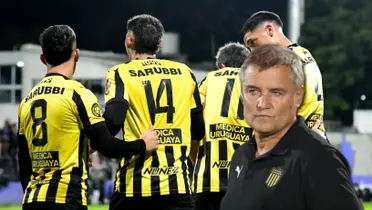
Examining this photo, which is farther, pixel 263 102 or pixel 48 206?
pixel 48 206

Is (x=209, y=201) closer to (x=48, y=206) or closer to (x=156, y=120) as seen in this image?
(x=156, y=120)

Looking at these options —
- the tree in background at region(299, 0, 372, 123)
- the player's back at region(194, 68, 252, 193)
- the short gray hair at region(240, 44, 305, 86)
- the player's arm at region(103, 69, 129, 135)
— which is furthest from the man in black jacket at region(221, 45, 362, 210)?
the tree in background at region(299, 0, 372, 123)

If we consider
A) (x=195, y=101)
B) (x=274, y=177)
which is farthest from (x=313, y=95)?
(x=274, y=177)

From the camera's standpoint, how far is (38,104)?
5078 mm

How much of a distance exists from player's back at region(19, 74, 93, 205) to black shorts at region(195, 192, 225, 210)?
1.15 metres

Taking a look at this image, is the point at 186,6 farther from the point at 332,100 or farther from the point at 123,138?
the point at 332,100

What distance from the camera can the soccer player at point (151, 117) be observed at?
5.27 meters

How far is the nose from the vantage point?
2.78 metres

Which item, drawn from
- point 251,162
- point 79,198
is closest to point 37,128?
point 79,198

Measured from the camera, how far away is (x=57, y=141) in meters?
5.05

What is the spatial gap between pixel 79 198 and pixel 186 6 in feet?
59.5

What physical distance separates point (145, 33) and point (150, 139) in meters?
0.63

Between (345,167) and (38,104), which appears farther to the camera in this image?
(38,104)

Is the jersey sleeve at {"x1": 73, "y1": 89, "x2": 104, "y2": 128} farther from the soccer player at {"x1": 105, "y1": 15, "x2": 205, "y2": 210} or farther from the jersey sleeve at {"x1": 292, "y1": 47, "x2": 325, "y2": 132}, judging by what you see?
the jersey sleeve at {"x1": 292, "y1": 47, "x2": 325, "y2": 132}
